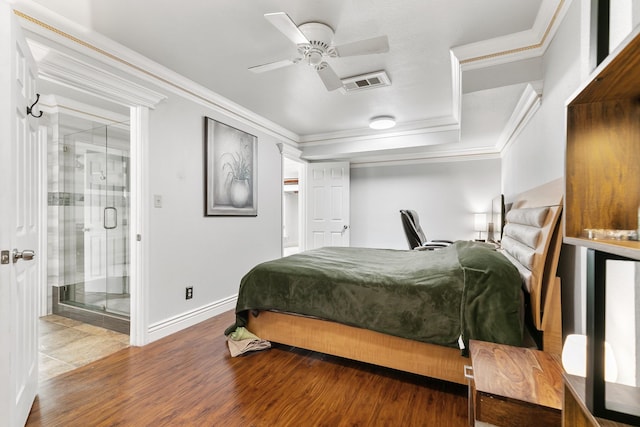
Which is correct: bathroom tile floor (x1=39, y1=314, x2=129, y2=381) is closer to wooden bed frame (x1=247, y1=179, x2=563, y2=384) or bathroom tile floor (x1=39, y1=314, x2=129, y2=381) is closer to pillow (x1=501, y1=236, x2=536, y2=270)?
wooden bed frame (x1=247, y1=179, x2=563, y2=384)

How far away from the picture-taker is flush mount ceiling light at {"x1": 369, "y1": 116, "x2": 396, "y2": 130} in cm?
381

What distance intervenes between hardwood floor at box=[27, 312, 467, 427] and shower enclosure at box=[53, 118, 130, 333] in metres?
1.56

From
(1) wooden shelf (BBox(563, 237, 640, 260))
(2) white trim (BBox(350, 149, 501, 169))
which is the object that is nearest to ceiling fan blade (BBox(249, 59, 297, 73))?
(1) wooden shelf (BBox(563, 237, 640, 260))

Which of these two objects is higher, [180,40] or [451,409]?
[180,40]

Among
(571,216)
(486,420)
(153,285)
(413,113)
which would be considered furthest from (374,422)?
(413,113)

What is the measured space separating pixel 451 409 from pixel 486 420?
0.75 metres

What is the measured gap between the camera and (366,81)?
9.13 ft

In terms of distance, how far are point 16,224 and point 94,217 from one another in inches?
102

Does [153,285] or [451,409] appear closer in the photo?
[451,409]

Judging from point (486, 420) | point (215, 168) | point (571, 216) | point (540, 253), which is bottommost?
point (486, 420)

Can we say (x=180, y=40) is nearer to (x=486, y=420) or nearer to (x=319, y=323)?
(x=319, y=323)

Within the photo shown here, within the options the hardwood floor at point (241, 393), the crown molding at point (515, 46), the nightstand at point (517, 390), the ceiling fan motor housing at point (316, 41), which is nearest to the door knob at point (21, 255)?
the hardwood floor at point (241, 393)

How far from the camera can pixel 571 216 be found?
729 mm

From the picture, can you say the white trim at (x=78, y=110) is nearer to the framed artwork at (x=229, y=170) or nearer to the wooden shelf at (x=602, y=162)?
the framed artwork at (x=229, y=170)
